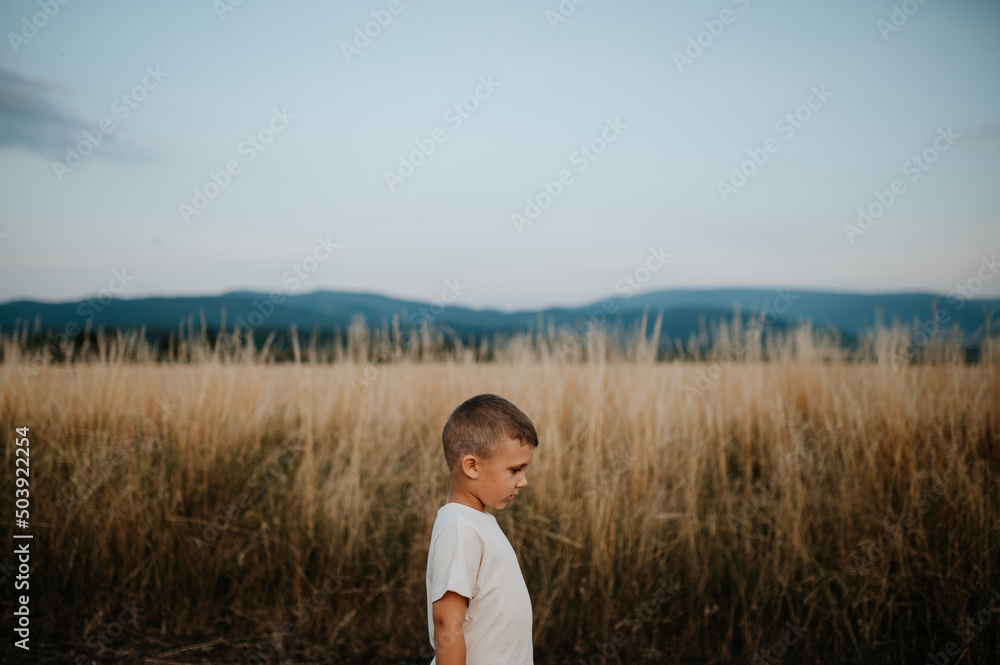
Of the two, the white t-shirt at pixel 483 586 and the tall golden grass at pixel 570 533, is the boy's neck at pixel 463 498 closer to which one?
the white t-shirt at pixel 483 586

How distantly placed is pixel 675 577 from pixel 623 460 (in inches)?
27.1

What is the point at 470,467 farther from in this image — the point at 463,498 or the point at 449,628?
the point at 449,628

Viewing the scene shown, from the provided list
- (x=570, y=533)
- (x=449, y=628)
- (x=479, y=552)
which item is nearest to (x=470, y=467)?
(x=479, y=552)

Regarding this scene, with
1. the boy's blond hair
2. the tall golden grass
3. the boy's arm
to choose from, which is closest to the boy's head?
the boy's blond hair

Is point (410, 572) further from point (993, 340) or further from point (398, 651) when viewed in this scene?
point (993, 340)

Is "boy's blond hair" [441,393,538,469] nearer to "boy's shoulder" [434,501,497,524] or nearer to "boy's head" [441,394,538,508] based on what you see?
"boy's head" [441,394,538,508]

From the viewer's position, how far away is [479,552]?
122 centimetres

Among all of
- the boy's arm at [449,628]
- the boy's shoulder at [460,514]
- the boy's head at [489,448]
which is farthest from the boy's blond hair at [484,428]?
the boy's arm at [449,628]

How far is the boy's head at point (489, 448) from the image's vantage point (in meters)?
1.27

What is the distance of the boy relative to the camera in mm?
1168

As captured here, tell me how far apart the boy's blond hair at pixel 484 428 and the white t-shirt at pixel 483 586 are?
130mm

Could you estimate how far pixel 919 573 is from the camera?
2508 mm

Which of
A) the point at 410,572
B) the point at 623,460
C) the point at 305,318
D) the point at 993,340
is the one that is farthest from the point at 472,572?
the point at 305,318

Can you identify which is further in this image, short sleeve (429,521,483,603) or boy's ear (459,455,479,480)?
boy's ear (459,455,479,480)
